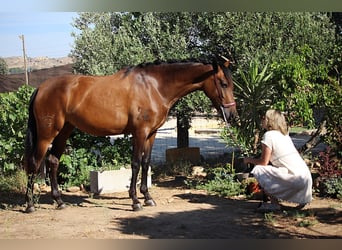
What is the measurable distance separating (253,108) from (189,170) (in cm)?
220

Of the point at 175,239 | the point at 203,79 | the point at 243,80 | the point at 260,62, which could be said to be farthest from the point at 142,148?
the point at 260,62

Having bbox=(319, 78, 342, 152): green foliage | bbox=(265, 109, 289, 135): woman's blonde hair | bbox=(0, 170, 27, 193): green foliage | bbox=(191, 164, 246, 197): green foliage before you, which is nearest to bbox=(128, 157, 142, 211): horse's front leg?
bbox=(191, 164, 246, 197): green foliage

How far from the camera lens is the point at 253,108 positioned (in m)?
6.87

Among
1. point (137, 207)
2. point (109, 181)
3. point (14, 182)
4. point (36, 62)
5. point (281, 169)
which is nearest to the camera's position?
point (281, 169)

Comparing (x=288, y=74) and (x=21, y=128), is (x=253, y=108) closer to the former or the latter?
(x=288, y=74)

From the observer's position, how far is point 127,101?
19.6 feet

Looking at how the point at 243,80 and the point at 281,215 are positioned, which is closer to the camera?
the point at 281,215

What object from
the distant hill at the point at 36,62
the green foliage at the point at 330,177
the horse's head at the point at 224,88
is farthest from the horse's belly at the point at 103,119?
the distant hill at the point at 36,62

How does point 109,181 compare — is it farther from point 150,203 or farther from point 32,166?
point 32,166

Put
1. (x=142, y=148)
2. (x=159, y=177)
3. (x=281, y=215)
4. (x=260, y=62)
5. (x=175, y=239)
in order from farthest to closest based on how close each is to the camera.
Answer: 1. (x=159, y=177)
2. (x=260, y=62)
3. (x=142, y=148)
4. (x=281, y=215)
5. (x=175, y=239)

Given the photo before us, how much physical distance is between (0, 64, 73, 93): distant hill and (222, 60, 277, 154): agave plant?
535cm

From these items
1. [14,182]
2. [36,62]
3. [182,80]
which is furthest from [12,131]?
[36,62]

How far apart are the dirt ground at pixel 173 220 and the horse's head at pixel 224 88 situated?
1325mm

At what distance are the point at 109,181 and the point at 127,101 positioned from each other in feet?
5.77
